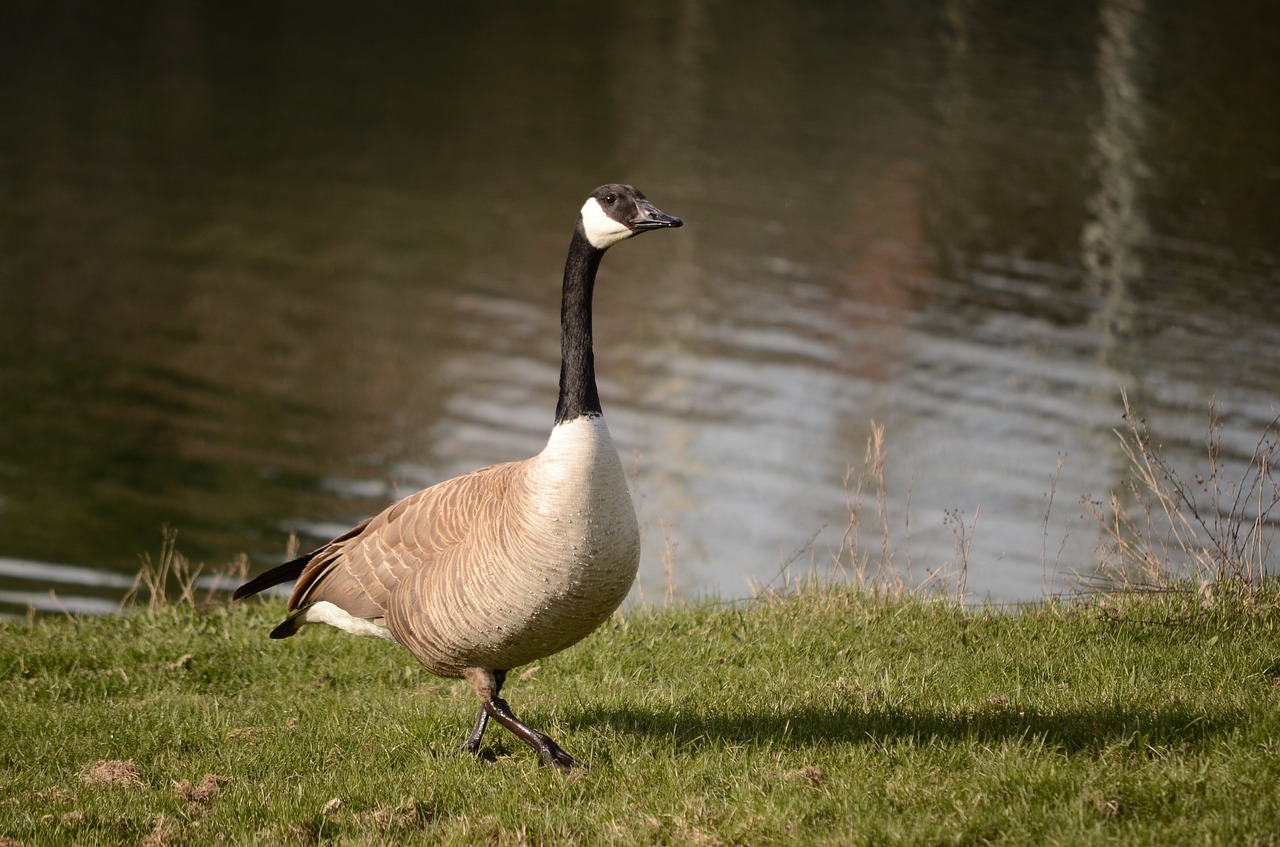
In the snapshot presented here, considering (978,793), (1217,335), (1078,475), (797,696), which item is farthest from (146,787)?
(1217,335)

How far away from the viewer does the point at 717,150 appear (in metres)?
28.4

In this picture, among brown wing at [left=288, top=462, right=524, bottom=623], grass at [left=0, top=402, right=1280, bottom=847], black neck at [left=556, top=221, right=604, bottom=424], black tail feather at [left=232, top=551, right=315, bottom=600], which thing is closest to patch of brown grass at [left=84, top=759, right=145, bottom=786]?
grass at [left=0, top=402, right=1280, bottom=847]

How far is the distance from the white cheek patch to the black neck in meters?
0.05

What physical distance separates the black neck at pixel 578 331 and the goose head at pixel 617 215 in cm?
9

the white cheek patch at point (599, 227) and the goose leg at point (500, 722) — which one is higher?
the white cheek patch at point (599, 227)

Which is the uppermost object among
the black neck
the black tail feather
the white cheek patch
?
the white cheek patch

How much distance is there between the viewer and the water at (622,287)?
42.7ft

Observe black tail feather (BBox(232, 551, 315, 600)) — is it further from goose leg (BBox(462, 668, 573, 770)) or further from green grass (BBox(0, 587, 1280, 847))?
goose leg (BBox(462, 668, 573, 770))

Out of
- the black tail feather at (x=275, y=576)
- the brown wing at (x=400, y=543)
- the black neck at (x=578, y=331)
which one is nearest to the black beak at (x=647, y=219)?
the black neck at (x=578, y=331)

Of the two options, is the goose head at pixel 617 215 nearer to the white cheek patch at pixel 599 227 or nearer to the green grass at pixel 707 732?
the white cheek patch at pixel 599 227

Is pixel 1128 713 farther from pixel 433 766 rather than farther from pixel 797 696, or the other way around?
pixel 433 766

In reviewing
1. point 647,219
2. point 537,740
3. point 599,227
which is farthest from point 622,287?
point 537,740

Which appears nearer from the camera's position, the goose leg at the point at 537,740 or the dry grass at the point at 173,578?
the goose leg at the point at 537,740

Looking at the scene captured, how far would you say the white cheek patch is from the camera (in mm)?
5352
